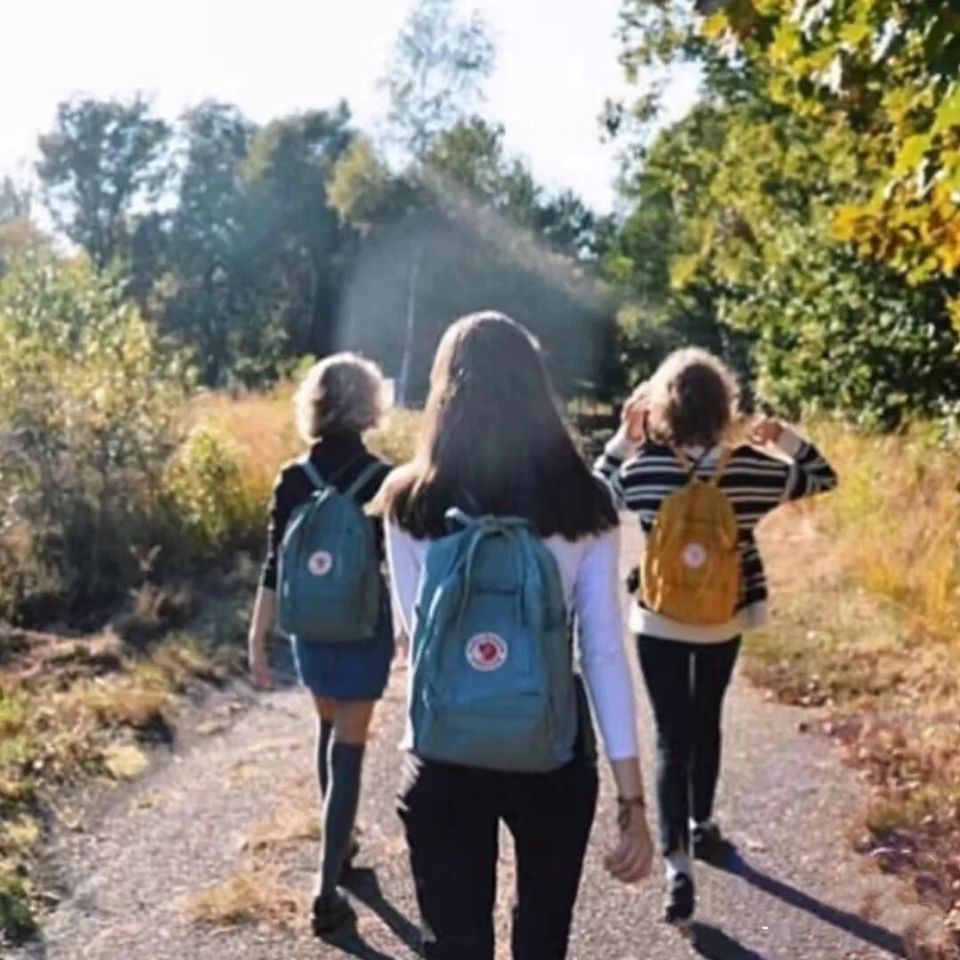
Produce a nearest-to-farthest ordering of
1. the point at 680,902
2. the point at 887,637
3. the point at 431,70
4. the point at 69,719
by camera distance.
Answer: the point at 680,902
the point at 69,719
the point at 887,637
the point at 431,70

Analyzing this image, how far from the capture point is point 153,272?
60.4 metres

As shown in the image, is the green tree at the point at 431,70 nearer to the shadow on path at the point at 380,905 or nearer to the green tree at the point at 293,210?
the green tree at the point at 293,210

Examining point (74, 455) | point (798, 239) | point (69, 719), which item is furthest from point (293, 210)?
point (69, 719)

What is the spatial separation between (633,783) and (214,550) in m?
10.4

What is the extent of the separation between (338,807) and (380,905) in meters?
0.48

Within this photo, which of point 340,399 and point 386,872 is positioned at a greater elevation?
point 340,399

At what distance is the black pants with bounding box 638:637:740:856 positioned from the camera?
5781mm

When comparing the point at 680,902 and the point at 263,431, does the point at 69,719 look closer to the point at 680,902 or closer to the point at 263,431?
the point at 680,902

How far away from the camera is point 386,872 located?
6.32 meters

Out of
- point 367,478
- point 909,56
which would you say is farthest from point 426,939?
point 909,56

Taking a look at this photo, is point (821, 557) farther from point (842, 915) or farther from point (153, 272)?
point (153, 272)

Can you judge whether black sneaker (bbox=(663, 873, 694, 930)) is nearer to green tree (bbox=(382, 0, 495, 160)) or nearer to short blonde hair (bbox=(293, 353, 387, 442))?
short blonde hair (bbox=(293, 353, 387, 442))

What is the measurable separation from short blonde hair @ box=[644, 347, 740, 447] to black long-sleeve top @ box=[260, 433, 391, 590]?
94 cm

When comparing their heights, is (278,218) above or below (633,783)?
above
